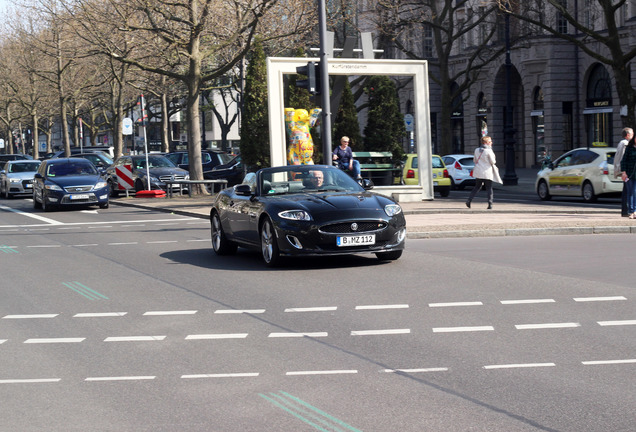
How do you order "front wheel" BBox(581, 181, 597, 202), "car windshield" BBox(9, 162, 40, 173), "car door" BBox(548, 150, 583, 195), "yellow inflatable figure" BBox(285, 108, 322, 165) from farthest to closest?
"car windshield" BBox(9, 162, 40, 173)
"car door" BBox(548, 150, 583, 195)
"front wheel" BBox(581, 181, 597, 202)
"yellow inflatable figure" BBox(285, 108, 322, 165)

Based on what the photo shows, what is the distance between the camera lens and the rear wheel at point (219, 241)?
15500 mm

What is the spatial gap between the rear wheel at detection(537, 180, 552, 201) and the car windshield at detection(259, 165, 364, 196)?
1579cm

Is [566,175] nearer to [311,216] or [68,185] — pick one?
[68,185]

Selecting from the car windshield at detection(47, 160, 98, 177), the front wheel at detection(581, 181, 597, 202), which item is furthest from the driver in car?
the car windshield at detection(47, 160, 98, 177)

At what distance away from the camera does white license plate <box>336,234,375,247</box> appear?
510 inches

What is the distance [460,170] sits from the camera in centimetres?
3859

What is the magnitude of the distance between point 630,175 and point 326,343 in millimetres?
12760

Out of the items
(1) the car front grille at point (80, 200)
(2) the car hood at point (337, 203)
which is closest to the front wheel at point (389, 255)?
(2) the car hood at point (337, 203)

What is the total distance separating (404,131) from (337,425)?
30.0 m

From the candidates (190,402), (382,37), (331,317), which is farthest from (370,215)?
(382,37)

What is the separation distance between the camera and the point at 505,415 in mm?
5613

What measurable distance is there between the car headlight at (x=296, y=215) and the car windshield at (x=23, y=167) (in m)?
30.2

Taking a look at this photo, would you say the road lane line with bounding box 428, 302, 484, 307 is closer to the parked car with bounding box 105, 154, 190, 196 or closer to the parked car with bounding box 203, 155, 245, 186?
the parked car with bounding box 105, 154, 190, 196

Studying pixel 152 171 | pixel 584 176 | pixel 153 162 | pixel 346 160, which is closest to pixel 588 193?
pixel 584 176
